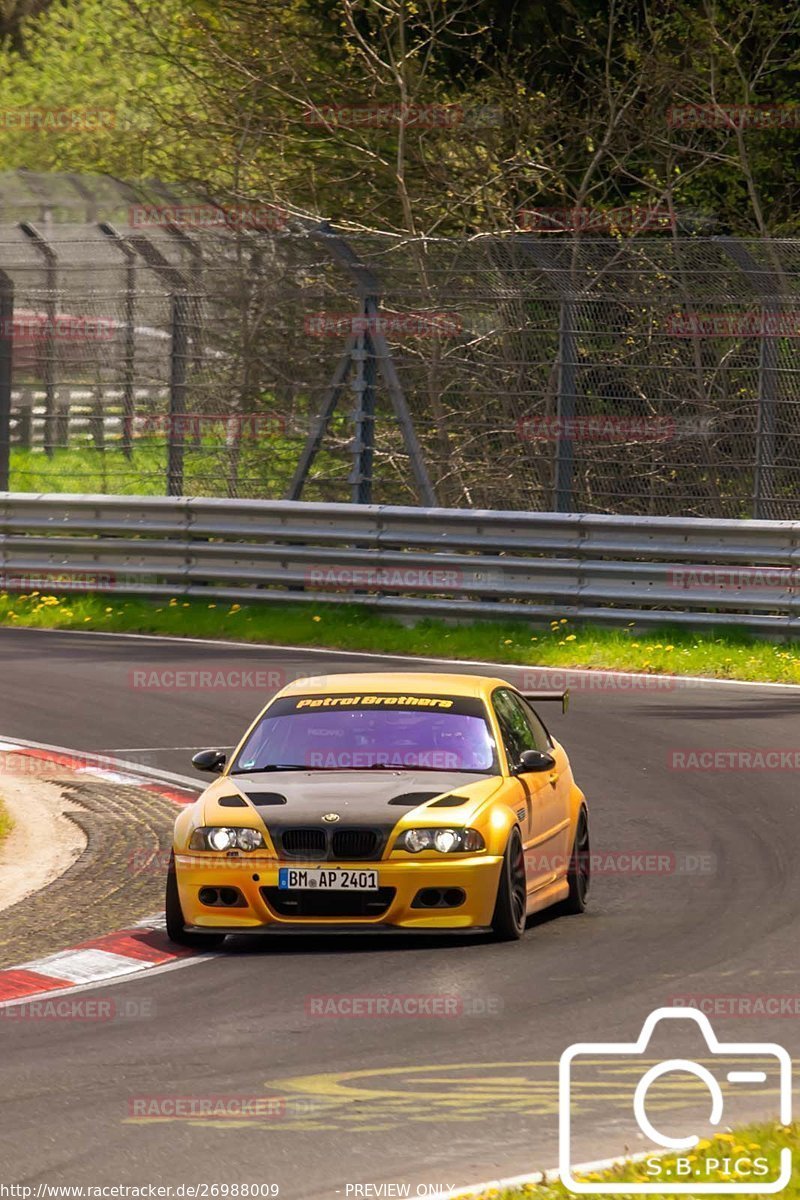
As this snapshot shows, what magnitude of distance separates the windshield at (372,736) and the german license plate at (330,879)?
89cm

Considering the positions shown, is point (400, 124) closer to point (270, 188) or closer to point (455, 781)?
point (270, 188)

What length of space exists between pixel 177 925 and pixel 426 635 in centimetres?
1106

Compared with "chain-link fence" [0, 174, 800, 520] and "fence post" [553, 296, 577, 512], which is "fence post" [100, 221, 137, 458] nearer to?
"chain-link fence" [0, 174, 800, 520]

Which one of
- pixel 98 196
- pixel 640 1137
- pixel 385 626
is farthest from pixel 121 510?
pixel 640 1137

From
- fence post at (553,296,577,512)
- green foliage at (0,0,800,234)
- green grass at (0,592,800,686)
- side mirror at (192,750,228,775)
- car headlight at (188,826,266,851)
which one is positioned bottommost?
green grass at (0,592,800,686)

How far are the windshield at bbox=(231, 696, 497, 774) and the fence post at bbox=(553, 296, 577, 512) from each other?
11.1 metres

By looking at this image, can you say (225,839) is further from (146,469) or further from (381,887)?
(146,469)

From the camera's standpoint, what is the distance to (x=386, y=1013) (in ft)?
28.9

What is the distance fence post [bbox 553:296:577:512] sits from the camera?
22109 mm

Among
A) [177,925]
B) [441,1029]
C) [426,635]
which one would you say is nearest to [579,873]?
[177,925]

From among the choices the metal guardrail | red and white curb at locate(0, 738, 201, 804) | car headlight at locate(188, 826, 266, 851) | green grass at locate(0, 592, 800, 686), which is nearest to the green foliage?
the metal guardrail

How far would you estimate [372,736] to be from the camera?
36.5 feet

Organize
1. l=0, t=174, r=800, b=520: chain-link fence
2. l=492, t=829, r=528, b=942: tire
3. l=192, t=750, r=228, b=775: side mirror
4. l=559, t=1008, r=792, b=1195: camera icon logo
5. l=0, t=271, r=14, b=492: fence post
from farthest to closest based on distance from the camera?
l=0, t=271, r=14, b=492: fence post < l=0, t=174, r=800, b=520: chain-link fence < l=192, t=750, r=228, b=775: side mirror < l=492, t=829, r=528, b=942: tire < l=559, t=1008, r=792, b=1195: camera icon logo

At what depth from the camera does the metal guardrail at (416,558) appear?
20359mm
